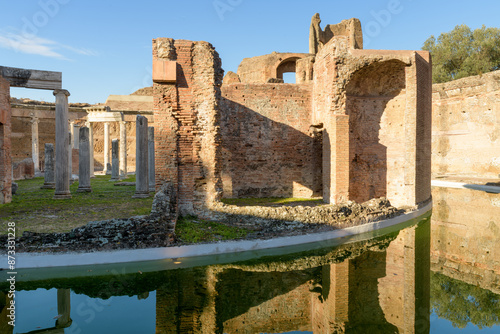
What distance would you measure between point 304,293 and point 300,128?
8.63 metres

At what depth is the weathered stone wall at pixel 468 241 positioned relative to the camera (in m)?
5.90

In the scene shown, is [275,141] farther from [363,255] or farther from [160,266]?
[160,266]

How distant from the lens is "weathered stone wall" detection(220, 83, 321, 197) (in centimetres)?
1266

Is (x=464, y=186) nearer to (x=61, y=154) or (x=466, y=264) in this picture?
(x=466, y=264)

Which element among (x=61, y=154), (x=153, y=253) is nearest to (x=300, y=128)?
(x=153, y=253)

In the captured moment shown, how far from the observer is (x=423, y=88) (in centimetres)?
1112

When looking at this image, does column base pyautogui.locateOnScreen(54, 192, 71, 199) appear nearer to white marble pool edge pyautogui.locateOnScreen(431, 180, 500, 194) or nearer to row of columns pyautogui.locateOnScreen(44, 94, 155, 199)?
row of columns pyautogui.locateOnScreen(44, 94, 155, 199)

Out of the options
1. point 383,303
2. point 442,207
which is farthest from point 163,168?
point 442,207

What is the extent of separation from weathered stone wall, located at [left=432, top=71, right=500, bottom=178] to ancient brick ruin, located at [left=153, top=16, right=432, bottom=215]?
11.2m

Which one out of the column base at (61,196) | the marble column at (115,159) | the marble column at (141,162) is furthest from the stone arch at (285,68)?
the column base at (61,196)

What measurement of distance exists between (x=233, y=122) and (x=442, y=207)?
7.99 meters

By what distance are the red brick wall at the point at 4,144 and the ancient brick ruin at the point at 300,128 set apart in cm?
536

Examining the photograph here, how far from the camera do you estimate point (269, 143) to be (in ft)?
42.1

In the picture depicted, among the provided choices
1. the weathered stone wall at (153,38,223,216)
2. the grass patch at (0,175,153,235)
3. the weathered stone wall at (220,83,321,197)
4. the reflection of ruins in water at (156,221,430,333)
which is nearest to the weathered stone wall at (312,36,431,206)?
the weathered stone wall at (220,83,321,197)
